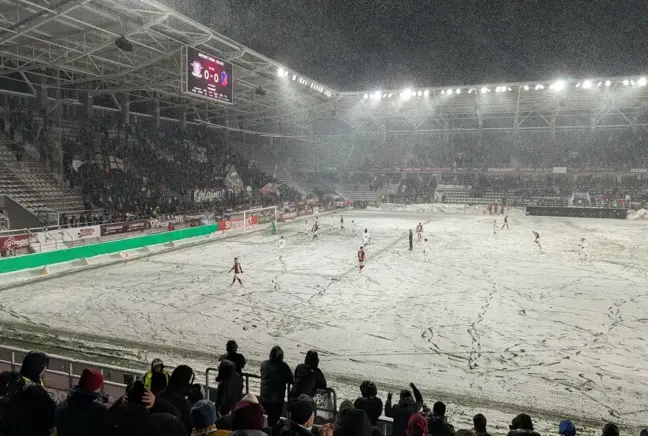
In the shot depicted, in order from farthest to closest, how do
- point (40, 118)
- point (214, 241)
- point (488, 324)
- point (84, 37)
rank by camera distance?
point (40, 118), point (214, 241), point (84, 37), point (488, 324)

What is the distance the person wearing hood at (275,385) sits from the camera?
5.63 metres

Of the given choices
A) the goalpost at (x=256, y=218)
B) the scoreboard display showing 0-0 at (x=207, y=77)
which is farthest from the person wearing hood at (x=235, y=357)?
the goalpost at (x=256, y=218)

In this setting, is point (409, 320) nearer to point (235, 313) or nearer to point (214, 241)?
point (235, 313)

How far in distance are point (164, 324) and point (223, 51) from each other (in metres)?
25.1

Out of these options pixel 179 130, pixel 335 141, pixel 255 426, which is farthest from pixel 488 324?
pixel 335 141

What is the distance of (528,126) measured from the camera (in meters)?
66.2

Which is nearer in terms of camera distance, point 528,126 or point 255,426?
point 255,426

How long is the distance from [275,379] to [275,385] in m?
0.07

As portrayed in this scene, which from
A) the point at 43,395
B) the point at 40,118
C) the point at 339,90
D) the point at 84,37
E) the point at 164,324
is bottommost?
the point at 164,324

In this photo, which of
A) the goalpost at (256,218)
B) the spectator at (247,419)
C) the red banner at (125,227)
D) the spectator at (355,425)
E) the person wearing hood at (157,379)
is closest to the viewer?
the spectator at (247,419)

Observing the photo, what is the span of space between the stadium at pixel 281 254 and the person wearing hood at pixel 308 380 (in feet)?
0.08

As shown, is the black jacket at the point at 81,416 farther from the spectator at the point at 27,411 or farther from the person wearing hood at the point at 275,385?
the person wearing hood at the point at 275,385

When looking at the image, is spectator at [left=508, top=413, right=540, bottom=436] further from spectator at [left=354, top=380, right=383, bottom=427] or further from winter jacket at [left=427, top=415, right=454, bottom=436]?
spectator at [left=354, top=380, right=383, bottom=427]

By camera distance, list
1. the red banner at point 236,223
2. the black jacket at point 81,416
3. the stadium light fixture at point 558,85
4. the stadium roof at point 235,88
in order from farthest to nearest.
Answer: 1. the stadium light fixture at point 558,85
2. the red banner at point 236,223
3. the stadium roof at point 235,88
4. the black jacket at point 81,416
